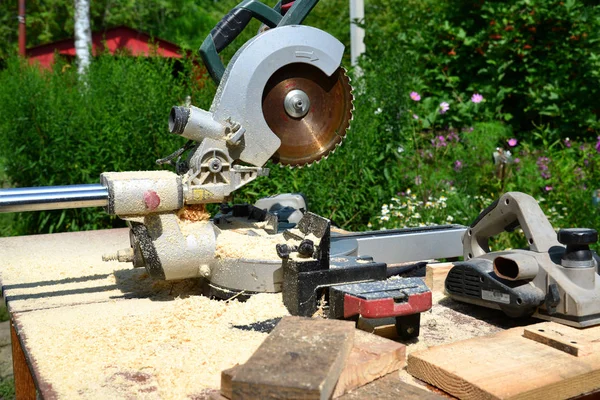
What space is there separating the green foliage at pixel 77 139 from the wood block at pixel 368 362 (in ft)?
10.6

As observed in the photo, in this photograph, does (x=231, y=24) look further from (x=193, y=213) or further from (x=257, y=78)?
(x=193, y=213)

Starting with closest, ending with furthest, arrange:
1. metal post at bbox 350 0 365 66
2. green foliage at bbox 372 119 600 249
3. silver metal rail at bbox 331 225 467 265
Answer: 1. silver metal rail at bbox 331 225 467 265
2. green foliage at bbox 372 119 600 249
3. metal post at bbox 350 0 365 66

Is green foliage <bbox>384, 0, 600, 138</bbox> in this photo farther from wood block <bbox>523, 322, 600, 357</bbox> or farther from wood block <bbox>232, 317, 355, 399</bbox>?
wood block <bbox>232, 317, 355, 399</bbox>

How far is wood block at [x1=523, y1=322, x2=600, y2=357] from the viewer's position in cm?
168

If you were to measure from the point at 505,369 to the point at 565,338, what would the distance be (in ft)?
0.93

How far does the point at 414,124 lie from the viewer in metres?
5.48

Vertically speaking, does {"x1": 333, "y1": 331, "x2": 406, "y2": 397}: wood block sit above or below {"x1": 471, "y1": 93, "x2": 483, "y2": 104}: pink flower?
below

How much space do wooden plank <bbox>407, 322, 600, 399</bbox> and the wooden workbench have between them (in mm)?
71

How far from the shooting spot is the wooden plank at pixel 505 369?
147cm

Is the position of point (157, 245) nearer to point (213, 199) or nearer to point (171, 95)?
point (213, 199)

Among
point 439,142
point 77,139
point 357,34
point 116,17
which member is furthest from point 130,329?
point 116,17

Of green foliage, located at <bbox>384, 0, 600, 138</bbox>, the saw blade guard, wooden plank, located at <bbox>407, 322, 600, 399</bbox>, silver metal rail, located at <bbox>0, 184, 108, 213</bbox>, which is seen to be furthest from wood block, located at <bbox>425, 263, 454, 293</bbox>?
green foliage, located at <bbox>384, 0, 600, 138</bbox>

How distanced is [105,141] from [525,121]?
402 cm

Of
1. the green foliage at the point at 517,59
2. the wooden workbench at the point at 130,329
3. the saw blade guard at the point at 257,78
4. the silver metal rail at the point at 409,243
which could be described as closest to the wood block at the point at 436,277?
the wooden workbench at the point at 130,329
